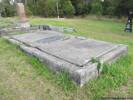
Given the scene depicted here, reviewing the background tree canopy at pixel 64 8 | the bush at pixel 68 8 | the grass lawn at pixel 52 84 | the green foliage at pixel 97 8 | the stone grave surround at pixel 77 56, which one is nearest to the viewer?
the grass lawn at pixel 52 84

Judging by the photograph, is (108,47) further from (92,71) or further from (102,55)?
(92,71)

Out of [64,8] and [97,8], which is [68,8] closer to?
[64,8]

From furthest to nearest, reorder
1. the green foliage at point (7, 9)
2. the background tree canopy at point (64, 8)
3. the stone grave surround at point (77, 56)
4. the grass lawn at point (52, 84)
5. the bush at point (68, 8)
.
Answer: the bush at point (68, 8) → the background tree canopy at point (64, 8) → the green foliage at point (7, 9) → the stone grave surround at point (77, 56) → the grass lawn at point (52, 84)

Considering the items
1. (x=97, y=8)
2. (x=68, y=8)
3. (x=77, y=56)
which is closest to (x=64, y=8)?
(x=68, y=8)

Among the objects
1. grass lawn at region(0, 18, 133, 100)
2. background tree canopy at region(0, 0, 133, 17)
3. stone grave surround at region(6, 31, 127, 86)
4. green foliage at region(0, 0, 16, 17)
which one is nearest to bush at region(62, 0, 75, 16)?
background tree canopy at region(0, 0, 133, 17)

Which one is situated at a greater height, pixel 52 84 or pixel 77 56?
pixel 77 56

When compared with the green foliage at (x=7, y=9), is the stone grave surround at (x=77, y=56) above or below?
below

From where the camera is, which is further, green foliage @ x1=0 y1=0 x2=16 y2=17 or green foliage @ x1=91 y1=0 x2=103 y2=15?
green foliage @ x1=91 y1=0 x2=103 y2=15

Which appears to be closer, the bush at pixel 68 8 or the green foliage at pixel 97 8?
the green foliage at pixel 97 8

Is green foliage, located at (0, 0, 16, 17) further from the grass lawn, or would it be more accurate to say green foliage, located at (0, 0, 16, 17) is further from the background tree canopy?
the grass lawn

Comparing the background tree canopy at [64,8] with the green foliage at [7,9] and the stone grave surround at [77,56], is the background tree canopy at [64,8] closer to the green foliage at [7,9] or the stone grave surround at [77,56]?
the green foliage at [7,9]

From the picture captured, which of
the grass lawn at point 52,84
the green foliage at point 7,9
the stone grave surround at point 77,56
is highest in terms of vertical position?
the green foliage at point 7,9

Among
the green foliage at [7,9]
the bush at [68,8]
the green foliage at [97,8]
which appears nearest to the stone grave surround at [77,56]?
the green foliage at [7,9]

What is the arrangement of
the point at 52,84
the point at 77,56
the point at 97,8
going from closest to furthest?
1. the point at 52,84
2. the point at 77,56
3. the point at 97,8
